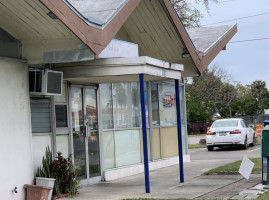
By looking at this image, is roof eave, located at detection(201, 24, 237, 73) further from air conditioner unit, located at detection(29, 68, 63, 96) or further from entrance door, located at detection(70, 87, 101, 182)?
air conditioner unit, located at detection(29, 68, 63, 96)

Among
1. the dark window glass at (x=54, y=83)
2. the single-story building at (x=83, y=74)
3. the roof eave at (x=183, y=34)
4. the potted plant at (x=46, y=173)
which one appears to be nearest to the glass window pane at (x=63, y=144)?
the single-story building at (x=83, y=74)

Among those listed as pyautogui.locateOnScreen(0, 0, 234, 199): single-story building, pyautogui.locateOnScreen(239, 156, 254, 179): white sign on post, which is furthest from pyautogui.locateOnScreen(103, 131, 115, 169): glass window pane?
pyautogui.locateOnScreen(239, 156, 254, 179): white sign on post

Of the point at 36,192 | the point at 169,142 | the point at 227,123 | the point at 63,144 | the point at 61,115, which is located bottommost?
the point at 36,192

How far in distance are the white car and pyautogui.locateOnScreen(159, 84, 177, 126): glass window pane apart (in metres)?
6.18

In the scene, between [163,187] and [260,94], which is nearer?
[163,187]

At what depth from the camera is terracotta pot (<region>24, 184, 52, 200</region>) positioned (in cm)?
965

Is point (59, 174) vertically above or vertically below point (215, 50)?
below

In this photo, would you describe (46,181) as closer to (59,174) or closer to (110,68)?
(59,174)

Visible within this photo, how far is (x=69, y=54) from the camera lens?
9.99 m

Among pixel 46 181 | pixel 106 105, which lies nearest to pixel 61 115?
pixel 46 181

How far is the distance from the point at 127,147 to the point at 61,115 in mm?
3410

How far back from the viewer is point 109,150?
539 inches

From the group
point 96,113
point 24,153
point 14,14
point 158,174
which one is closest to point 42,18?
point 14,14

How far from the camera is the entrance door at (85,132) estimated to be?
40.2ft
